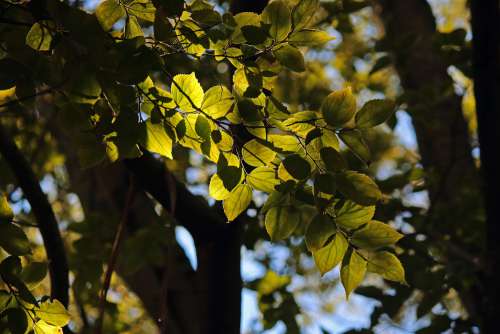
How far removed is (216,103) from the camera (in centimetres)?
126

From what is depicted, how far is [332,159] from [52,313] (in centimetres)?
67

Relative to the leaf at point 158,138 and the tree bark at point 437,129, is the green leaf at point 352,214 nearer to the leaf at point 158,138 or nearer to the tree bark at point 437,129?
the leaf at point 158,138

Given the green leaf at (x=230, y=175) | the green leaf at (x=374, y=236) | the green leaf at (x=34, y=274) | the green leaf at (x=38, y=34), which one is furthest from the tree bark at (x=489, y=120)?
the green leaf at (x=34, y=274)

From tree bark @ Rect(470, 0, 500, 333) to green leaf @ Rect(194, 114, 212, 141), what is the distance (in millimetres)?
1143

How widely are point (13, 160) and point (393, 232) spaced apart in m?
1.08

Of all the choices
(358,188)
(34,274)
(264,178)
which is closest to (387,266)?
(358,188)

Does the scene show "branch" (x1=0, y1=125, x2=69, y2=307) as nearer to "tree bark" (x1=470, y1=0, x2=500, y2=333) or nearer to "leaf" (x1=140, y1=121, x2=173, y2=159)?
"leaf" (x1=140, y1=121, x2=173, y2=159)

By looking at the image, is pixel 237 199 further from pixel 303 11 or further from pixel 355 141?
pixel 303 11

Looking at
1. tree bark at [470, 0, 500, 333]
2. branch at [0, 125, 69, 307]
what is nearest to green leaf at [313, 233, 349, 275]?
branch at [0, 125, 69, 307]

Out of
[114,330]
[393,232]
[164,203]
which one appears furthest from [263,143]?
[114,330]

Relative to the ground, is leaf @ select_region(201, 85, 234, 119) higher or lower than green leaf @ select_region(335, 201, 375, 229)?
higher

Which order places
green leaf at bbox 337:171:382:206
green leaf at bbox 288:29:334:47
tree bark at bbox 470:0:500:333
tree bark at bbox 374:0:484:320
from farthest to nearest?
tree bark at bbox 374:0:484:320 → tree bark at bbox 470:0:500:333 → green leaf at bbox 288:29:334:47 → green leaf at bbox 337:171:382:206

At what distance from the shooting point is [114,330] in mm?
2512

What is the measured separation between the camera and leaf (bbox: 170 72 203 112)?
4.08ft
